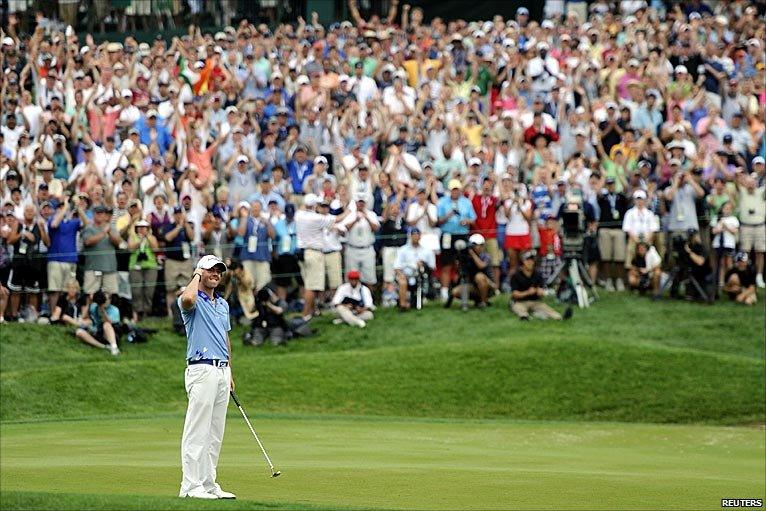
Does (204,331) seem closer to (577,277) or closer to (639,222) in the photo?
(577,277)

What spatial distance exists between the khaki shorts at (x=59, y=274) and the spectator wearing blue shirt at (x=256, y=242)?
3010 millimetres

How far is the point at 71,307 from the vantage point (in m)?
24.9

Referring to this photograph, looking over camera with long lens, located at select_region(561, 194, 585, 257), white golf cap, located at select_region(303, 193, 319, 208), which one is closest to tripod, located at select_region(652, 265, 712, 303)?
camera with long lens, located at select_region(561, 194, 585, 257)

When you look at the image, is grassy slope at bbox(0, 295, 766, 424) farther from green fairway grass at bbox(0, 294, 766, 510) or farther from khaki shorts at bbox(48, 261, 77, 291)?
khaki shorts at bbox(48, 261, 77, 291)

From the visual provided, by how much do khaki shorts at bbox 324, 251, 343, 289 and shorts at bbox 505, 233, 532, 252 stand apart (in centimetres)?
317

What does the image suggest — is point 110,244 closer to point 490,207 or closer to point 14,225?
point 14,225

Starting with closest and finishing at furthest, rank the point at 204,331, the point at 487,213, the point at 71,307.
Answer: the point at 204,331 < the point at 71,307 < the point at 487,213

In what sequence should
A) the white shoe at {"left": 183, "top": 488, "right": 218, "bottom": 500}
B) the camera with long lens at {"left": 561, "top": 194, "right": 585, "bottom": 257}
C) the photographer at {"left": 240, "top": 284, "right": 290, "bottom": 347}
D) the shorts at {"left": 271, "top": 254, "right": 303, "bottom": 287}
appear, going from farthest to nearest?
the camera with long lens at {"left": 561, "top": 194, "right": 585, "bottom": 257} → the shorts at {"left": 271, "top": 254, "right": 303, "bottom": 287} → the photographer at {"left": 240, "top": 284, "right": 290, "bottom": 347} → the white shoe at {"left": 183, "top": 488, "right": 218, "bottom": 500}

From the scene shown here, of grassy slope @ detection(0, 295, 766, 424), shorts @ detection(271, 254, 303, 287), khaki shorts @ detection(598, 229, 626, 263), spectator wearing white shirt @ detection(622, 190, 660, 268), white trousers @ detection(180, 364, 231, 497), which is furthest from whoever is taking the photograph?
khaki shorts @ detection(598, 229, 626, 263)

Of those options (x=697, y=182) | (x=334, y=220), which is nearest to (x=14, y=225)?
(x=334, y=220)

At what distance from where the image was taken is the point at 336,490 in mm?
12883

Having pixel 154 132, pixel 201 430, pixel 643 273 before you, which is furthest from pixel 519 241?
pixel 201 430

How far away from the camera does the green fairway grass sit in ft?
43.1

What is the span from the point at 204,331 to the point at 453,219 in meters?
15.5
